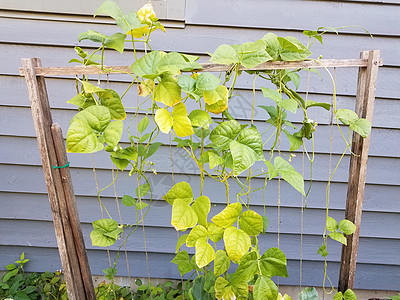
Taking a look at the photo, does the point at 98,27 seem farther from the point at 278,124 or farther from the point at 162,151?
the point at 278,124

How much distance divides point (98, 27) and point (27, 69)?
1.94ft

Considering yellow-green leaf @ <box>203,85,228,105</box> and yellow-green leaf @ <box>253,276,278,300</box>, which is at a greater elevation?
yellow-green leaf @ <box>203,85,228,105</box>

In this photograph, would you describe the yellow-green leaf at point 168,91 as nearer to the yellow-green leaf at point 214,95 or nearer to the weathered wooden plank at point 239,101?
the yellow-green leaf at point 214,95

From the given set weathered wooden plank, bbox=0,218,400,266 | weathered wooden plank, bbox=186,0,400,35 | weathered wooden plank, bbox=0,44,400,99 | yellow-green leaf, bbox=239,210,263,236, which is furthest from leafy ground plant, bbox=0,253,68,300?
weathered wooden plank, bbox=186,0,400,35

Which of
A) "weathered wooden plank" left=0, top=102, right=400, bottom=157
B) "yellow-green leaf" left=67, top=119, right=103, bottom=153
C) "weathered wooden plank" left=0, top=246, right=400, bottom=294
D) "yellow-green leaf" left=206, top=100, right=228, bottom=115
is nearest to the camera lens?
"yellow-green leaf" left=67, top=119, right=103, bottom=153

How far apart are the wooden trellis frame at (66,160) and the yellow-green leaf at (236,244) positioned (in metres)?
0.51

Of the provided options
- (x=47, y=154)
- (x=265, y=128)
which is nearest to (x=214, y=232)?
(x=47, y=154)

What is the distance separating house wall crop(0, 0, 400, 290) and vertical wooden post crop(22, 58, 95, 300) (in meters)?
0.50

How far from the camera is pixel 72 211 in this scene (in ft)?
4.14

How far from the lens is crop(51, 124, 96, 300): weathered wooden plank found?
119 centimetres

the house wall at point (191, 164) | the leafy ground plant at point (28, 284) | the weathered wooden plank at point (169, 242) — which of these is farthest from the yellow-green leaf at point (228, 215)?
the leafy ground plant at point (28, 284)

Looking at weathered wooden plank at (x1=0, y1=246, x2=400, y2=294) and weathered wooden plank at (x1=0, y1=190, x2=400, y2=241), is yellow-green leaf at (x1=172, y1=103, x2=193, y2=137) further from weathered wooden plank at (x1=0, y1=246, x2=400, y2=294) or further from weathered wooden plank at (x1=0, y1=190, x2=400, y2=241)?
weathered wooden plank at (x1=0, y1=246, x2=400, y2=294)

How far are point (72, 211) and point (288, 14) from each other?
54.5 inches

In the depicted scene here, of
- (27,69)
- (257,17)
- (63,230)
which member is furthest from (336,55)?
(63,230)
